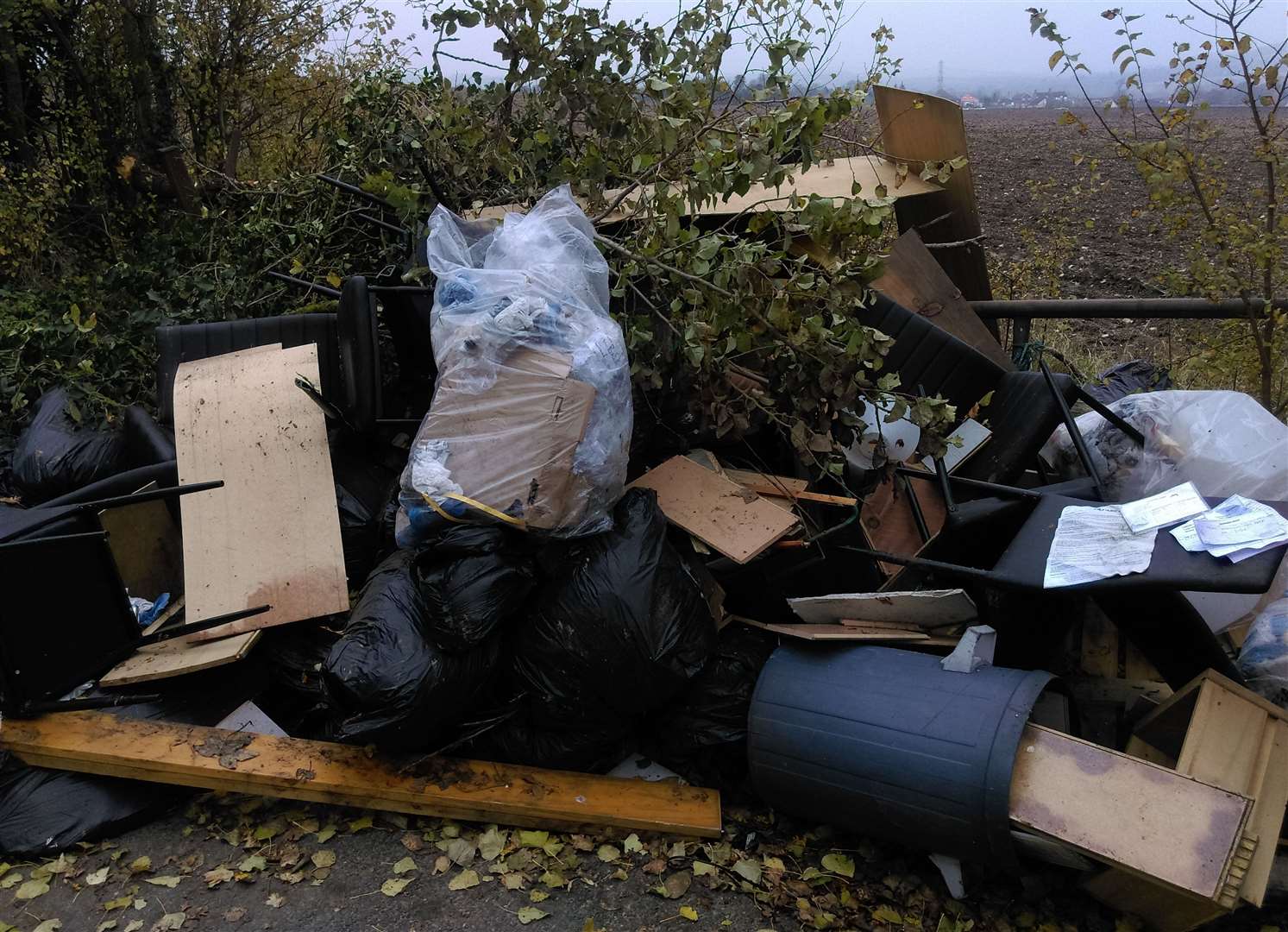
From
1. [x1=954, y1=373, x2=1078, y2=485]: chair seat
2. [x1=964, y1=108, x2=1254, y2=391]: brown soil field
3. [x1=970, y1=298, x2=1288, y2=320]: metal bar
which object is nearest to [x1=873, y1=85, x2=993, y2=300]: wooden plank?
[x1=970, y1=298, x2=1288, y2=320]: metal bar

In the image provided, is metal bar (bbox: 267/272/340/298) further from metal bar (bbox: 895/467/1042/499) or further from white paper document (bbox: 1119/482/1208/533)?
white paper document (bbox: 1119/482/1208/533)

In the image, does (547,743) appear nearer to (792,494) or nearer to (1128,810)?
(792,494)

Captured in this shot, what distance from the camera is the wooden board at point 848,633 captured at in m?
2.45

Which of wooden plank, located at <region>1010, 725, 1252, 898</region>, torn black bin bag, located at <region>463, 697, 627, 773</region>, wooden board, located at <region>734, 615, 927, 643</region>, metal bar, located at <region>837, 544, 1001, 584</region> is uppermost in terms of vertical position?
metal bar, located at <region>837, 544, 1001, 584</region>

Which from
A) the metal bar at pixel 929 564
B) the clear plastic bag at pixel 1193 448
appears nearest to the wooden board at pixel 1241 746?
the metal bar at pixel 929 564

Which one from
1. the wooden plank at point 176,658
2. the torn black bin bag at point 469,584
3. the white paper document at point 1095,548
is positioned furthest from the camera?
the wooden plank at point 176,658

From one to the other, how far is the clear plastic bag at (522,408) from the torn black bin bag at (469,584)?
0.06 m

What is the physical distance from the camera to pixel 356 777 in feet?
7.74

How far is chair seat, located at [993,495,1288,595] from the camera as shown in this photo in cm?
203

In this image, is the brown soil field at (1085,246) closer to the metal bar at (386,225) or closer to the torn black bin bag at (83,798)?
the metal bar at (386,225)

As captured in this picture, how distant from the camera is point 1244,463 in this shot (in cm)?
277

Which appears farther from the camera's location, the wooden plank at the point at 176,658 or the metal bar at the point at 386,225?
the metal bar at the point at 386,225

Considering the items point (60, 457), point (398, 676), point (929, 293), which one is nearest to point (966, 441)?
point (929, 293)

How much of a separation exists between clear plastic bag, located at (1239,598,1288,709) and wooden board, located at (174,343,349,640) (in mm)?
2487
